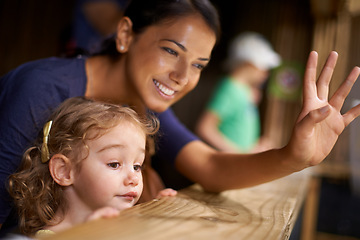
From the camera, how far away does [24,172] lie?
2.91ft

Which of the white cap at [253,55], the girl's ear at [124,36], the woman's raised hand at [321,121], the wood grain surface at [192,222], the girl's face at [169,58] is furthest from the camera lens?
the white cap at [253,55]

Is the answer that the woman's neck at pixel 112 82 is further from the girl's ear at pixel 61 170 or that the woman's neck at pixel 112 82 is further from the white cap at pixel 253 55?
the white cap at pixel 253 55

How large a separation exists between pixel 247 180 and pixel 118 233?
2.09ft

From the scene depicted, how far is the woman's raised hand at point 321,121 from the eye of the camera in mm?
787

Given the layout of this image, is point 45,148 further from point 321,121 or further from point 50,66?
point 321,121

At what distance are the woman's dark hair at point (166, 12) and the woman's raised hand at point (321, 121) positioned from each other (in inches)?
14.6

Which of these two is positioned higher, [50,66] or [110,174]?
[50,66]

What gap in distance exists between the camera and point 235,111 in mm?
2744

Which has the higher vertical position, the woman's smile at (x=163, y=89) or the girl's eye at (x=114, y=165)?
the woman's smile at (x=163, y=89)

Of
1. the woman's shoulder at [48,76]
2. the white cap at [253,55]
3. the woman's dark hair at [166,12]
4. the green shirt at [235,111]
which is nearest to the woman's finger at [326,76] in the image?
the woman's dark hair at [166,12]

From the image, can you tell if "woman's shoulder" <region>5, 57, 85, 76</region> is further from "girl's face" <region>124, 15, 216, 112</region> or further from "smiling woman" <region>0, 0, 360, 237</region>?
"girl's face" <region>124, 15, 216, 112</region>

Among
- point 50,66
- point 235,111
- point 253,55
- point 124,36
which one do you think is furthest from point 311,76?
point 253,55

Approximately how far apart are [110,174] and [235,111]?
2.03m

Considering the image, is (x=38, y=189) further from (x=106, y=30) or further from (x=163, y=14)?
(x=106, y=30)
